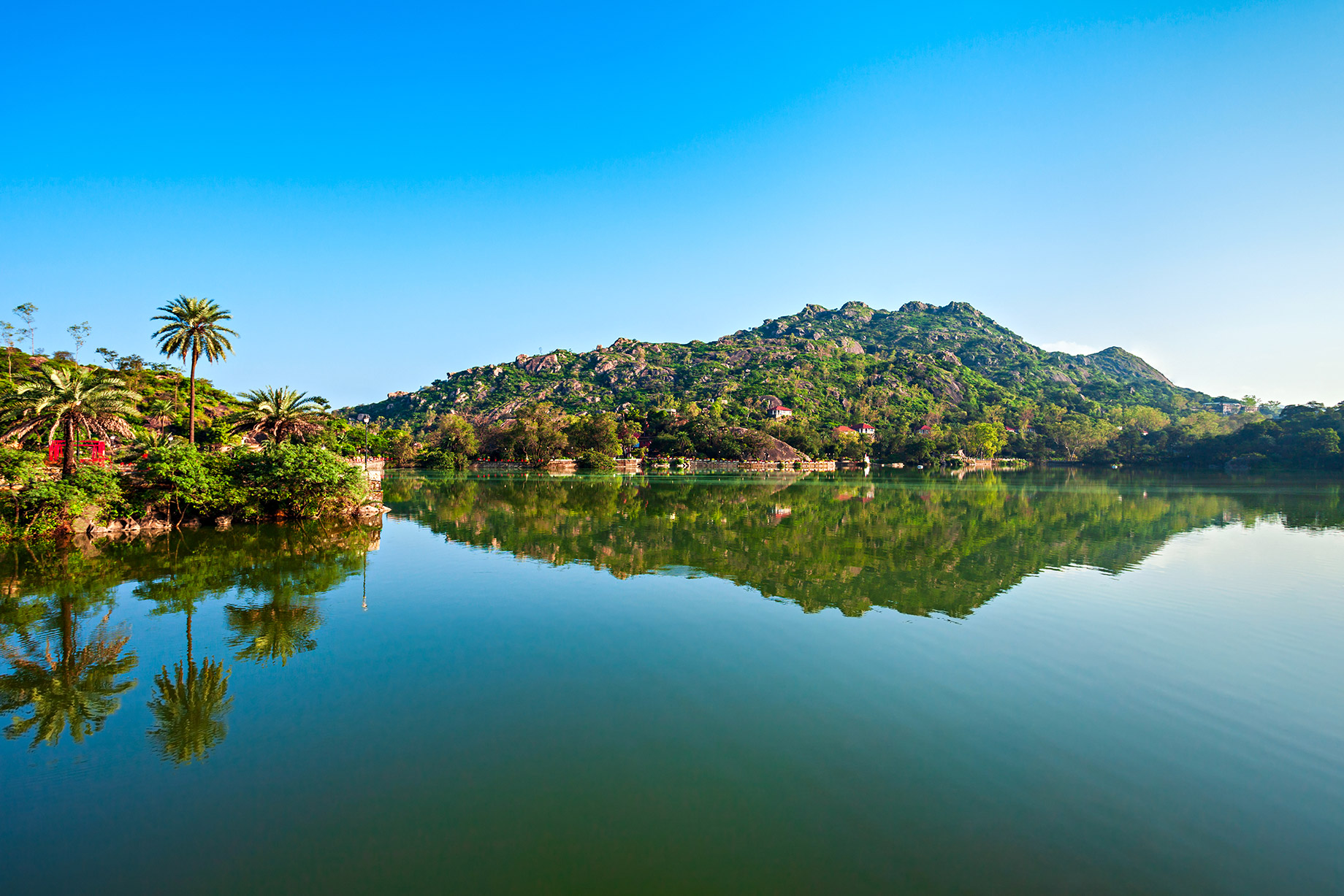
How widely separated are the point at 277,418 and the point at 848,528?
117 ft

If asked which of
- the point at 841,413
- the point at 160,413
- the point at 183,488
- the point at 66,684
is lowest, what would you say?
the point at 66,684

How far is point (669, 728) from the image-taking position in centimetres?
810

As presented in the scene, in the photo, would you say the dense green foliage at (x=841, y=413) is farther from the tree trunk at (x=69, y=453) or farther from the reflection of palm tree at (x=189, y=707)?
the reflection of palm tree at (x=189, y=707)

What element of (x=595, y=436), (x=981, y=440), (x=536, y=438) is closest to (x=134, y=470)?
(x=536, y=438)

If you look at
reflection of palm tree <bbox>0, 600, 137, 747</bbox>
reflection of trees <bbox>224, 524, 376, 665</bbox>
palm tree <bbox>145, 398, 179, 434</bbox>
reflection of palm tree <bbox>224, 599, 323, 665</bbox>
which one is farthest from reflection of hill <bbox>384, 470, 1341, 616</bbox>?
palm tree <bbox>145, 398, 179, 434</bbox>

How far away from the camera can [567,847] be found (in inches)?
222

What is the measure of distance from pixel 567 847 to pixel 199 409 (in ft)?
179

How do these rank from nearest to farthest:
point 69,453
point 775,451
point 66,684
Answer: point 66,684 → point 69,453 → point 775,451

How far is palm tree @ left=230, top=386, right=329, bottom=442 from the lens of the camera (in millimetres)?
38719

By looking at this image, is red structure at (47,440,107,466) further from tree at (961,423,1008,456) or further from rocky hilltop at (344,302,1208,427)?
tree at (961,423,1008,456)

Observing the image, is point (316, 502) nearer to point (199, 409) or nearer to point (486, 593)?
point (486, 593)

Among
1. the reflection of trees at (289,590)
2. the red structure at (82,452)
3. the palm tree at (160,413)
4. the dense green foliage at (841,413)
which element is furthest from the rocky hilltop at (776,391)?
the reflection of trees at (289,590)

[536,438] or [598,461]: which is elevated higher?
[536,438]

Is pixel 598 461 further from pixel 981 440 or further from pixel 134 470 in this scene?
pixel 981 440
